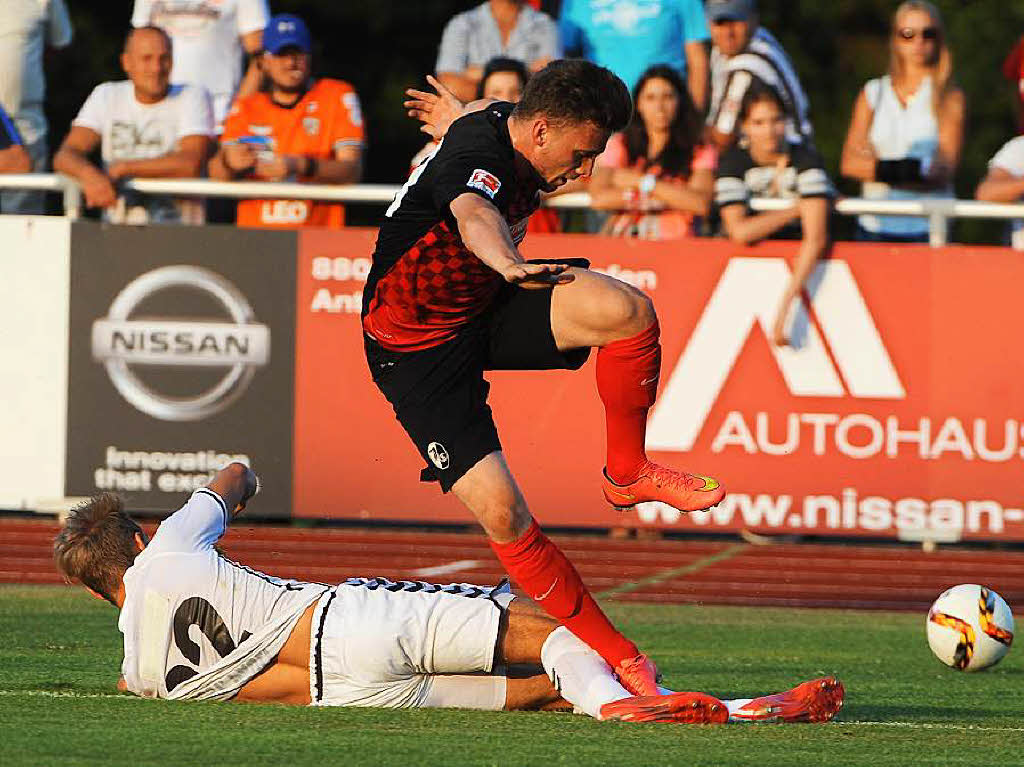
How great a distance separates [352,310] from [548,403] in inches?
52.9

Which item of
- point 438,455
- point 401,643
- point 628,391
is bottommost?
point 401,643

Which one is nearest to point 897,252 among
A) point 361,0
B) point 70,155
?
point 70,155

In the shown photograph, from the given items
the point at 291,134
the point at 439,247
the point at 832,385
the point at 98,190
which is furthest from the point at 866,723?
the point at 98,190

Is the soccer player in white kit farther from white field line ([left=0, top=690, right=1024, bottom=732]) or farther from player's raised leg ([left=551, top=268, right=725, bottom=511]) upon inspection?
player's raised leg ([left=551, top=268, right=725, bottom=511])

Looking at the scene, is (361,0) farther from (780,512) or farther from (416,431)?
(416,431)

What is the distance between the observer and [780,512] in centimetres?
1241

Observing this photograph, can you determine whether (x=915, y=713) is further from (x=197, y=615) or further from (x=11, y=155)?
(x=11, y=155)

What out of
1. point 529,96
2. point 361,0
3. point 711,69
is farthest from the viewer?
point 361,0

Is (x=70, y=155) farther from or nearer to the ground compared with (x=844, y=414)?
farther from the ground

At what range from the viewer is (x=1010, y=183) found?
1270 centimetres

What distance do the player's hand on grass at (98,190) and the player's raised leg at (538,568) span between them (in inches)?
247

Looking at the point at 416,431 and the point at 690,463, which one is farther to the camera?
the point at 690,463

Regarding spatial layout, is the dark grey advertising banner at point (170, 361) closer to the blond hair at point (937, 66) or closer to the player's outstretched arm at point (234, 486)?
the blond hair at point (937, 66)

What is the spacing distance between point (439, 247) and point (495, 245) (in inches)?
29.7
